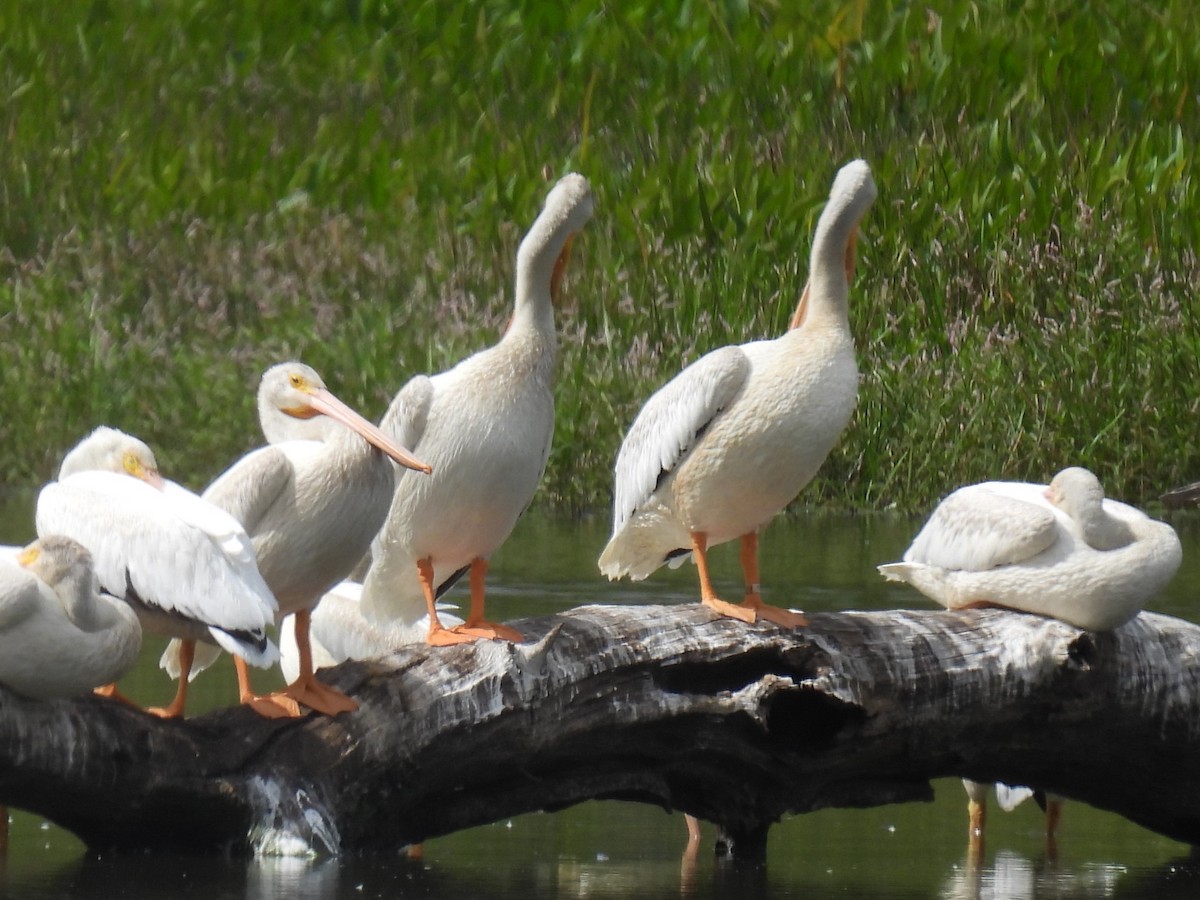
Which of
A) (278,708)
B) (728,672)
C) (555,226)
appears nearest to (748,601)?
(728,672)

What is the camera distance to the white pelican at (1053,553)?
16.2 feet

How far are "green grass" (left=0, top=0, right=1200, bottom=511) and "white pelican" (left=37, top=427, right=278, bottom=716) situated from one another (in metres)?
5.65

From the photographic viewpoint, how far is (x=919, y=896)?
461 centimetres

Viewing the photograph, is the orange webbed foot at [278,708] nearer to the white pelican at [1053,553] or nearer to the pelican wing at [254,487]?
the pelican wing at [254,487]

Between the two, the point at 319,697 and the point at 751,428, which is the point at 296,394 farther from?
the point at 751,428

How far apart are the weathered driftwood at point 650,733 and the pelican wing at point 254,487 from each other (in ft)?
1.30

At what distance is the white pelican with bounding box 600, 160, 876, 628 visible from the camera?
16.5ft

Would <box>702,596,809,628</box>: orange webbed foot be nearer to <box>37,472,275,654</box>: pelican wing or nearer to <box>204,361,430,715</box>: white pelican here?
<box>204,361,430,715</box>: white pelican

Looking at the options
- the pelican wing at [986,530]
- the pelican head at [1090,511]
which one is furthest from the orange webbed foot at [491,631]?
the pelican head at [1090,511]

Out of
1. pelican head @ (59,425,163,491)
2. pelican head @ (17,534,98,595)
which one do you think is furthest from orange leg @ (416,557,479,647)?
pelican head @ (17,534,98,595)

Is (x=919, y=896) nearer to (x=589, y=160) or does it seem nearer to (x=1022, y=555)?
(x=1022, y=555)

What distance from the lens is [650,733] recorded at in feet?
15.5

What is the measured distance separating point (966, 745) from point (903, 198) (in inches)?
274

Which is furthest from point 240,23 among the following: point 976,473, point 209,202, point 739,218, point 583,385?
point 976,473
